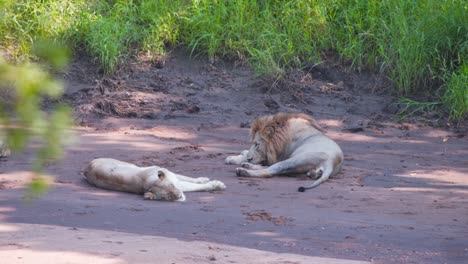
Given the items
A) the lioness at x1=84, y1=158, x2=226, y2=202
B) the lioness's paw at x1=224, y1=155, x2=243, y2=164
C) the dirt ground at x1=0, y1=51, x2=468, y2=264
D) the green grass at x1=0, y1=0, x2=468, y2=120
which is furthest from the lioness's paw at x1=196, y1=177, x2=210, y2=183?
the green grass at x1=0, y1=0, x2=468, y2=120

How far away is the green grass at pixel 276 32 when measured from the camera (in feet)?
35.4

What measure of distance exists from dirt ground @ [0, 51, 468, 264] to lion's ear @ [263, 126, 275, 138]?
0.58m

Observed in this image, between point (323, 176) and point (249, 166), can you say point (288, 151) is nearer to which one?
point (249, 166)

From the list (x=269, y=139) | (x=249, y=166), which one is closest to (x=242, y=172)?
(x=249, y=166)

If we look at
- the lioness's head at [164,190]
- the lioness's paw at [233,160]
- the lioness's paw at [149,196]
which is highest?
the lioness's head at [164,190]

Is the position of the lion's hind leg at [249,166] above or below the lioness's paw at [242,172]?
below

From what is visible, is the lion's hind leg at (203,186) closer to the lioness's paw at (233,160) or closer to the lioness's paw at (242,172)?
the lioness's paw at (242,172)

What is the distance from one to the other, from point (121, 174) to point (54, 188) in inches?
21.3

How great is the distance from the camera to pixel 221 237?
4.97 meters

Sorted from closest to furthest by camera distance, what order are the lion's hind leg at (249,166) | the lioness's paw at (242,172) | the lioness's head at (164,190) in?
the lioness's head at (164,190)
the lioness's paw at (242,172)
the lion's hind leg at (249,166)

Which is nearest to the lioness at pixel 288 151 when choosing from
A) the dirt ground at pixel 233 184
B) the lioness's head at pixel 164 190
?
the dirt ground at pixel 233 184

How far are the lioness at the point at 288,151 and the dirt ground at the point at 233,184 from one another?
0.17 metres

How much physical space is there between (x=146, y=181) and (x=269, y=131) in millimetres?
2045

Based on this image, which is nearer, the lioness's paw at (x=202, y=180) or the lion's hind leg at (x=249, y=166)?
the lioness's paw at (x=202, y=180)
